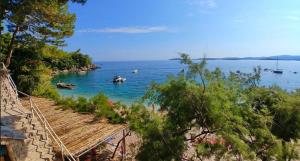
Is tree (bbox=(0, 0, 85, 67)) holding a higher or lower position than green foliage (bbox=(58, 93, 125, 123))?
higher

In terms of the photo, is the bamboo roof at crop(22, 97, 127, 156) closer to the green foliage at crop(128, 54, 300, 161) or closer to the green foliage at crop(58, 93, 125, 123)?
the green foliage at crop(58, 93, 125, 123)

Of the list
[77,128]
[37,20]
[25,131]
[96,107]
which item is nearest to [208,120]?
[25,131]

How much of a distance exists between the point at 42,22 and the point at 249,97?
13636mm

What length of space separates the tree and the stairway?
6276mm

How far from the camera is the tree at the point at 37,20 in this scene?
614 inches

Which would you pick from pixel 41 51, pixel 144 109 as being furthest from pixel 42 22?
pixel 144 109

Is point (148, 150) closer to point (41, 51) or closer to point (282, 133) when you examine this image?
point (282, 133)

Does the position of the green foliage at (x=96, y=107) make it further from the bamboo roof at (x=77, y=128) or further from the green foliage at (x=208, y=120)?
the green foliage at (x=208, y=120)

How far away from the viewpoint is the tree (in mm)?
15589

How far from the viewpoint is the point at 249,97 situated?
1155cm

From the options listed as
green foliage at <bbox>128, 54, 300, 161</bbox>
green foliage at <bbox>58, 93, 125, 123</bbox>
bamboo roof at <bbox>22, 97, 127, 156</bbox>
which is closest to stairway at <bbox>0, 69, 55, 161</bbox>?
bamboo roof at <bbox>22, 97, 127, 156</bbox>

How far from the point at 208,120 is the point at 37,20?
13.1m

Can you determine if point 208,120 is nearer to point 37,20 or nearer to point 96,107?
point 96,107

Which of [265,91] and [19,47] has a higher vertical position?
[19,47]
